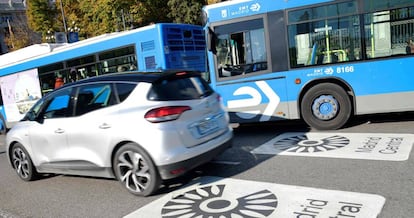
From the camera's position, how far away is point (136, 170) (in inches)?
190

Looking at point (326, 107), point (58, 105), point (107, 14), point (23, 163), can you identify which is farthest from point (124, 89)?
point (107, 14)

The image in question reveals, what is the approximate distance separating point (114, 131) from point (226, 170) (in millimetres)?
1753

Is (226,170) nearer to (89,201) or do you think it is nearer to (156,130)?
(156,130)

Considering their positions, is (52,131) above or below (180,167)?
above

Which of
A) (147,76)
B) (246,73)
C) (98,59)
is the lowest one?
(246,73)

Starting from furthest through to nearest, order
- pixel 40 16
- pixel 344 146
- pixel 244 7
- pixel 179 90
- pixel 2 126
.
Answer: pixel 40 16, pixel 2 126, pixel 244 7, pixel 344 146, pixel 179 90

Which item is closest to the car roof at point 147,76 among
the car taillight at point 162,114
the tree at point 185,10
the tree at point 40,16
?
the car taillight at point 162,114

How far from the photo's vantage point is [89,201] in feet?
16.2

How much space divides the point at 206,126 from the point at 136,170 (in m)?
1.08

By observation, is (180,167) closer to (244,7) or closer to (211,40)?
(211,40)

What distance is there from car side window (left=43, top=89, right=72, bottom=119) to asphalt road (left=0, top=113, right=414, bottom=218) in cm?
114

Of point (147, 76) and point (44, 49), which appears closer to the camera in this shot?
point (147, 76)

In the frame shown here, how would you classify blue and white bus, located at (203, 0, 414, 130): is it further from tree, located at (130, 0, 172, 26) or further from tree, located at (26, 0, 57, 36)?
tree, located at (26, 0, 57, 36)

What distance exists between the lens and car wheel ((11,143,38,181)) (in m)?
6.30
